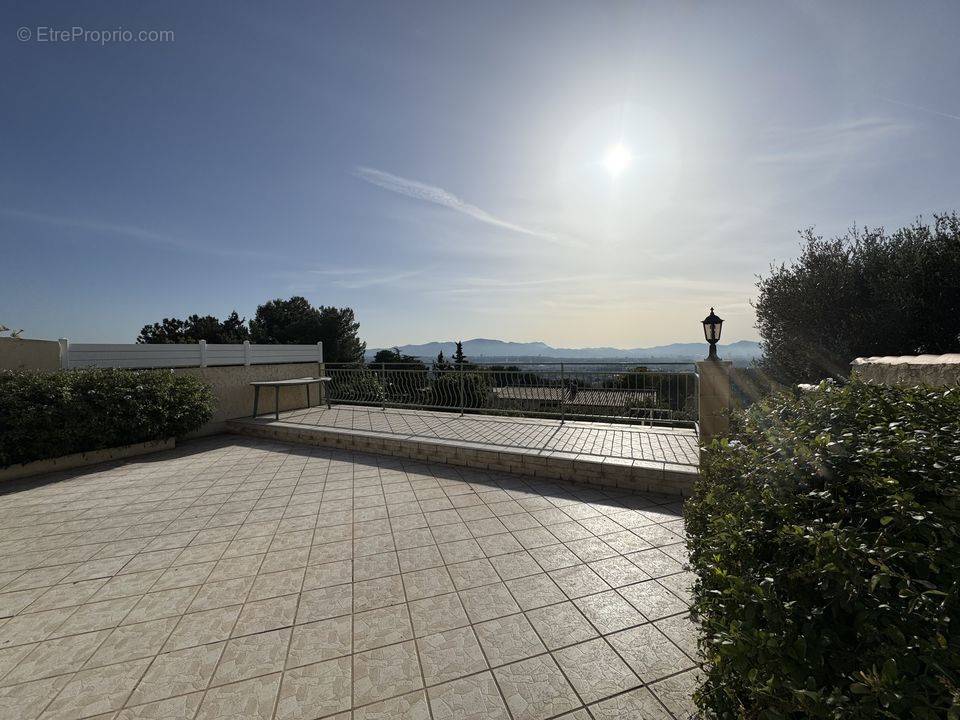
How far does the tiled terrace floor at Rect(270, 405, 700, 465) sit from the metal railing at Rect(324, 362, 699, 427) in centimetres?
23

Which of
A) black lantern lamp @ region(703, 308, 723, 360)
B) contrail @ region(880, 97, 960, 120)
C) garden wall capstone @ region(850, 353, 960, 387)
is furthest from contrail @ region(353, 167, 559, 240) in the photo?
garden wall capstone @ region(850, 353, 960, 387)

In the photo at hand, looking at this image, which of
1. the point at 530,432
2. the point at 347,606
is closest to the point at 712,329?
the point at 530,432

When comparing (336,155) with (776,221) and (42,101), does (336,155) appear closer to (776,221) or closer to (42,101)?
(42,101)

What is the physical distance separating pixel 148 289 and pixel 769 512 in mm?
22980

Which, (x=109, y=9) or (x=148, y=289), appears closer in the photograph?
(x=109, y=9)

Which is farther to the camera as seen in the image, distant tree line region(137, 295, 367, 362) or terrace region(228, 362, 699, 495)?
distant tree line region(137, 295, 367, 362)

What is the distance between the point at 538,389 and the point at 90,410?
682 centimetres

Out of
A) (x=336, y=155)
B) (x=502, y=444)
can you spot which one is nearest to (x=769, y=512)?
(x=502, y=444)

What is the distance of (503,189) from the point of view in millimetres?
7895

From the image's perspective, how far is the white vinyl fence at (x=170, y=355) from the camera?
6.07 m

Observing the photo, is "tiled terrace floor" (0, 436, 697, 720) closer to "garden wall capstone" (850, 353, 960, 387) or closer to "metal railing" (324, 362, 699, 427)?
"garden wall capstone" (850, 353, 960, 387)

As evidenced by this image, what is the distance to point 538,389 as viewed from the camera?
22.8 ft

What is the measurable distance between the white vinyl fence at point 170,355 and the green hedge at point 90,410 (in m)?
0.37

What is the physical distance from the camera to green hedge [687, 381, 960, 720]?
0.71 metres
